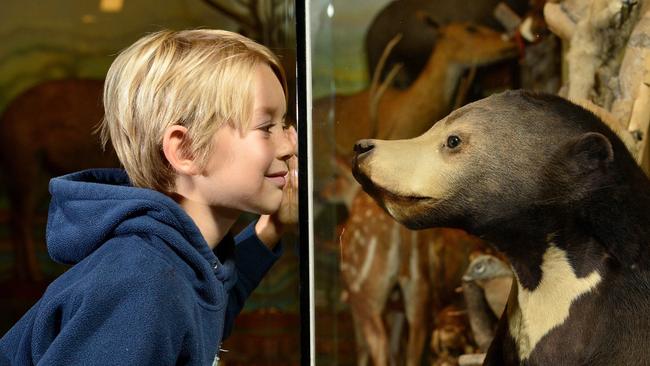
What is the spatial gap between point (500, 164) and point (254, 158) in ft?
0.78

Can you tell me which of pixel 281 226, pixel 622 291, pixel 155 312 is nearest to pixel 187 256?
pixel 155 312

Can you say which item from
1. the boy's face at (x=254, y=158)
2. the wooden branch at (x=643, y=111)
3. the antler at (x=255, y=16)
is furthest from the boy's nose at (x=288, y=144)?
the wooden branch at (x=643, y=111)

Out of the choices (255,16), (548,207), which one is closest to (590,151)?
(548,207)

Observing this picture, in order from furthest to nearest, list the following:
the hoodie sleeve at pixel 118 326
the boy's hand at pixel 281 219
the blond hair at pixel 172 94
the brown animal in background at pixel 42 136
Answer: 1. the brown animal in background at pixel 42 136
2. the boy's hand at pixel 281 219
3. the blond hair at pixel 172 94
4. the hoodie sleeve at pixel 118 326

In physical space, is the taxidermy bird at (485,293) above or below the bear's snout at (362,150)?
below

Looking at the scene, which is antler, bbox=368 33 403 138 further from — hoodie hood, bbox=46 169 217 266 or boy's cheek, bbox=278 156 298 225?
hoodie hood, bbox=46 169 217 266

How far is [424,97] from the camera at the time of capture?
0.78 m

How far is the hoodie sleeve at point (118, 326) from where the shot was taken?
0.64 m

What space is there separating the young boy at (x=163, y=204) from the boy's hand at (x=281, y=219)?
0.18ft

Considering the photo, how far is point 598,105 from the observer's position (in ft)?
2.44

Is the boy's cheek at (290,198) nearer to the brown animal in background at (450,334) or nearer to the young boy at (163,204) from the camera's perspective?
the young boy at (163,204)

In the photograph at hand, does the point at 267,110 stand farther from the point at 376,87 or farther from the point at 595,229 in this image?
the point at 595,229

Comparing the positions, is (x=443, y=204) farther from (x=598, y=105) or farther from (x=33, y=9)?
(x=33, y=9)

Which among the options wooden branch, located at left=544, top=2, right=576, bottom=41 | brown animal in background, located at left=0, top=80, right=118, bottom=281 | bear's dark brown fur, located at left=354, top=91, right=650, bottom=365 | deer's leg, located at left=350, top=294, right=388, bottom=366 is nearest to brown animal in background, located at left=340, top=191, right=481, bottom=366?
deer's leg, located at left=350, top=294, right=388, bottom=366
